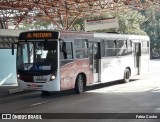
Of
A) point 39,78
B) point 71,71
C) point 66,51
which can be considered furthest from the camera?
point 71,71

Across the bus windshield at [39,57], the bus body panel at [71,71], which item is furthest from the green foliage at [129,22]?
the bus windshield at [39,57]

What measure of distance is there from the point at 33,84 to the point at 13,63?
21.9ft

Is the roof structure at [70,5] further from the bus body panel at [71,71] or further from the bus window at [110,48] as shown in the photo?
the bus body panel at [71,71]

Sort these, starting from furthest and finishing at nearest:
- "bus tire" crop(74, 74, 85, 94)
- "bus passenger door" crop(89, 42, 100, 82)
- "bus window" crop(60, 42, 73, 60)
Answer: "bus passenger door" crop(89, 42, 100, 82), "bus tire" crop(74, 74, 85, 94), "bus window" crop(60, 42, 73, 60)

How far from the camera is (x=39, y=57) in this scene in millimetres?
15656

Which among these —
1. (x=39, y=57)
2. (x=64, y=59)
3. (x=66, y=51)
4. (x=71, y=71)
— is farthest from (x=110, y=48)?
(x=39, y=57)

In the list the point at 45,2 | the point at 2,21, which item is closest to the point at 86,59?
the point at 45,2

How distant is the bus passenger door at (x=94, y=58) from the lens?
1839 cm

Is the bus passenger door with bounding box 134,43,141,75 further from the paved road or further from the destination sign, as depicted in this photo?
the destination sign

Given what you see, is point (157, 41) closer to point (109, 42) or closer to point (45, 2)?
point (45, 2)

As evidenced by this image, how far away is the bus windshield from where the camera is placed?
611 inches

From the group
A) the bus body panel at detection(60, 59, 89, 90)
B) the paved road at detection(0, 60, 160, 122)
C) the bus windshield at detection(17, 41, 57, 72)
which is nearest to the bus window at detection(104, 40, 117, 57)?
the bus body panel at detection(60, 59, 89, 90)

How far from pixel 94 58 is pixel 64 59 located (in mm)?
3037

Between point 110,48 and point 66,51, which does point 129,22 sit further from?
point 66,51
